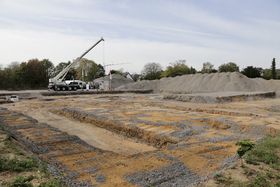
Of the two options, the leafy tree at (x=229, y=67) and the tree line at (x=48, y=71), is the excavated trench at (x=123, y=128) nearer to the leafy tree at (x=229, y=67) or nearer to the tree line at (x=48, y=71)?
the tree line at (x=48, y=71)

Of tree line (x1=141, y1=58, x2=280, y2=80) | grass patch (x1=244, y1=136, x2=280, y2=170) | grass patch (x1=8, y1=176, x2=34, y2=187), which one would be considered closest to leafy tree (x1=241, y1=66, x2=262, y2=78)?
tree line (x1=141, y1=58, x2=280, y2=80)

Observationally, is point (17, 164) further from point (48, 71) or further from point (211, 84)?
point (48, 71)

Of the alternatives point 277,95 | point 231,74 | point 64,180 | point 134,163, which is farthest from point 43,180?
point 231,74

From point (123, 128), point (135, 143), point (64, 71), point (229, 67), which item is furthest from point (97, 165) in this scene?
point (229, 67)

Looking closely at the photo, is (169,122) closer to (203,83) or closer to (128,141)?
(128,141)

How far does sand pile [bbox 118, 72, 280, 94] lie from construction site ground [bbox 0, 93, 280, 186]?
21253 mm

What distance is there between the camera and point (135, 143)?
12.4 meters

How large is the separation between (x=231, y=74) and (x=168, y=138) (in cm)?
3170

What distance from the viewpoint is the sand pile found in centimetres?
3909

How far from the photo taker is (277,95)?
3294cm

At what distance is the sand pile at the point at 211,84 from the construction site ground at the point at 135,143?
837 inches

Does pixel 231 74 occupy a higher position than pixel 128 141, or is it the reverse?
pixel 231 74

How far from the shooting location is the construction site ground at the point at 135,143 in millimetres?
8023

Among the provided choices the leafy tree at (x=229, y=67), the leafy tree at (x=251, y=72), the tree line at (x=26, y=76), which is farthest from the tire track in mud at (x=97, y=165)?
the leafy tree at (x=229, y=67)
